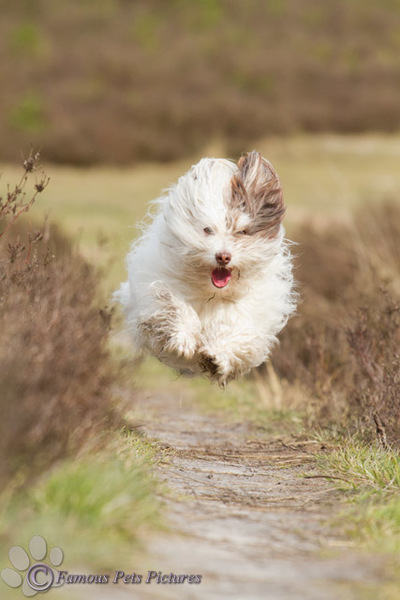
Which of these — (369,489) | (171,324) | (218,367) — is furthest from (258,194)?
(369,489)

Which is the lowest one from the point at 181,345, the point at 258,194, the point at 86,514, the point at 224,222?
the point at 86,514

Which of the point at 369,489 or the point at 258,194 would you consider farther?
the point at 258,194

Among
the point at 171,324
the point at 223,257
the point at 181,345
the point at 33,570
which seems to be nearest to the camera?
the point at 33,570

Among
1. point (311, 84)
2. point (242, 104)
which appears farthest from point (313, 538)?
point (311, 84)

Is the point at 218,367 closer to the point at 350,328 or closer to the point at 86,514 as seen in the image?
the point at 350,328

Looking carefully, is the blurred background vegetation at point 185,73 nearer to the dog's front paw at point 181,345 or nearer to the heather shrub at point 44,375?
the dog's front paw at point 181,345

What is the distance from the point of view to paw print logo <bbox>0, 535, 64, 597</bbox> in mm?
3133

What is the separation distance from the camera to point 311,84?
28.8m

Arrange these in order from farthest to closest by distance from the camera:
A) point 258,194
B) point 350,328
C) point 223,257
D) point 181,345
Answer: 1. point 350,328
2. point 258,194
3. point 181,345
4. point 223,257

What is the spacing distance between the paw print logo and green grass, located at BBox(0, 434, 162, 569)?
Answer: 0.03 meters

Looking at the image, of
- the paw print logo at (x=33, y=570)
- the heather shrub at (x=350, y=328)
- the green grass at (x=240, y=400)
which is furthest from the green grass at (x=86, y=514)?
the green grass at (x=240, y=400)

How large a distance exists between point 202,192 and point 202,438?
1660mm

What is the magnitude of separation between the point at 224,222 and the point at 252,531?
7.25ft

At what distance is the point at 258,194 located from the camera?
5812mm
